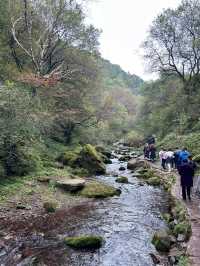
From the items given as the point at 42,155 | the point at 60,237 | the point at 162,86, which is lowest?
the point at 60,237

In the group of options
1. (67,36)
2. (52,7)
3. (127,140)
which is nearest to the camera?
(52,7)

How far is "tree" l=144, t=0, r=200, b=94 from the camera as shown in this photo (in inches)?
1439

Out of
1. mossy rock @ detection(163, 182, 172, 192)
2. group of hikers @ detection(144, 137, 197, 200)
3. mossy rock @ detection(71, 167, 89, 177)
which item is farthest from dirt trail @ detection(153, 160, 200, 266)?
mossy rock @ detection(71, 167, 89, 177)

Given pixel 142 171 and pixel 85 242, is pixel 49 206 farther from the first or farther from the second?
pixel 142 171

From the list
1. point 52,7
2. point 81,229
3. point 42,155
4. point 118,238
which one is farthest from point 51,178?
point 52,7

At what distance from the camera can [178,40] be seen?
3759 centimetres

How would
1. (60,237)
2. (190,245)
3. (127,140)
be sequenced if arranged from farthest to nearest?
(127,140), (60,237), (190,245)

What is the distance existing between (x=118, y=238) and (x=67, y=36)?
24472 mm

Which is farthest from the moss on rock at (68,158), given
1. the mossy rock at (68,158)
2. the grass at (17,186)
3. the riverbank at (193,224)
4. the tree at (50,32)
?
the riverbank at (193,224)

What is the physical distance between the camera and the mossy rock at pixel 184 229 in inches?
405

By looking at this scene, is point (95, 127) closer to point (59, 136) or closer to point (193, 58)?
point (59, 136)

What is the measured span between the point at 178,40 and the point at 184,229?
3097 centimetres

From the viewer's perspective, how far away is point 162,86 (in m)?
43.5

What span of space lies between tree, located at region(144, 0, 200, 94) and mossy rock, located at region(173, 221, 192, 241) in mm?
28069
